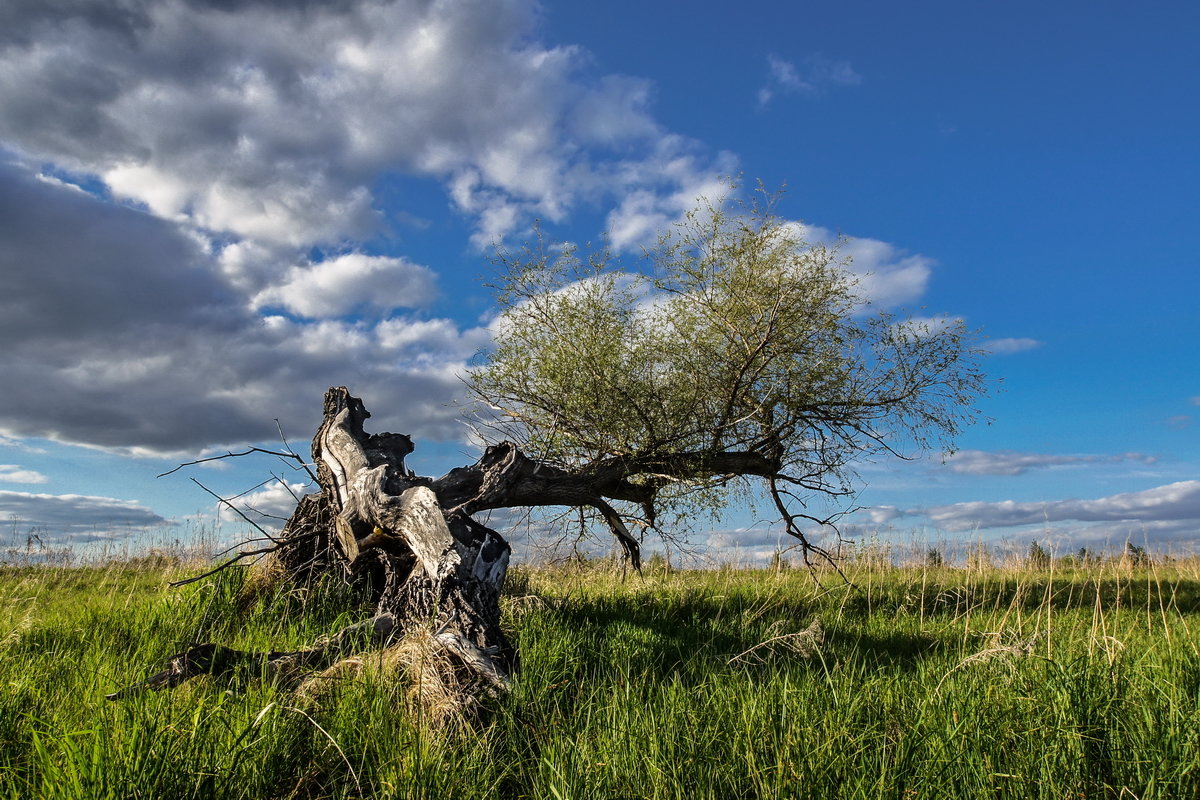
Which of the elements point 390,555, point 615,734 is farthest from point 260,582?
point 615,734

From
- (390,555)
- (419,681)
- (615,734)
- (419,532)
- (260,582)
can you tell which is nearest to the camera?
(615,734)

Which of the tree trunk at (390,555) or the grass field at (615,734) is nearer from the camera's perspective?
the grass field at (615,734)

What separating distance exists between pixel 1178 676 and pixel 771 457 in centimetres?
757

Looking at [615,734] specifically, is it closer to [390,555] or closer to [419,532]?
[419,532]

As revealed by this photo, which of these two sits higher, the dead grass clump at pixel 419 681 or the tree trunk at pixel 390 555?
the tree trunk at pixel 390 555

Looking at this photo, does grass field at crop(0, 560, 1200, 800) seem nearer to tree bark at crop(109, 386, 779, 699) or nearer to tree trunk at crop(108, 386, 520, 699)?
tree trunk at crop(108, 386, 520, 699)

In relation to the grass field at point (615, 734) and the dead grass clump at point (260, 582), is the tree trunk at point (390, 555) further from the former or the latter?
the grass field at point (615, 734)

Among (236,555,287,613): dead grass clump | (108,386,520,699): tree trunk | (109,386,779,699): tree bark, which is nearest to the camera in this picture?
(108,386,520,699): tree trunk

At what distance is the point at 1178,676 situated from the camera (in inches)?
246

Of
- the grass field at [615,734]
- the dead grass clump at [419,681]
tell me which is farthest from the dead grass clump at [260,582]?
the dead grass clump at [419,681]

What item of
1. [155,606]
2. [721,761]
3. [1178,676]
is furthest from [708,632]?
[155,606]

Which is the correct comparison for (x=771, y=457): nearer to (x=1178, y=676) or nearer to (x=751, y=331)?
(x=751, y=331)

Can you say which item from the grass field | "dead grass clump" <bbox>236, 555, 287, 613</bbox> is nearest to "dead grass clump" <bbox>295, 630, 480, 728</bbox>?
the grass field

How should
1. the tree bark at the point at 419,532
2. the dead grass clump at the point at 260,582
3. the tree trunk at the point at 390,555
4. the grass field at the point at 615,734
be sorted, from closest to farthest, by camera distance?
the grass field at the point at 615,734, the tree trunk at the point at 390,555, the tree bark at the point at 419,532, the dead grass clump at the point at 260,582
